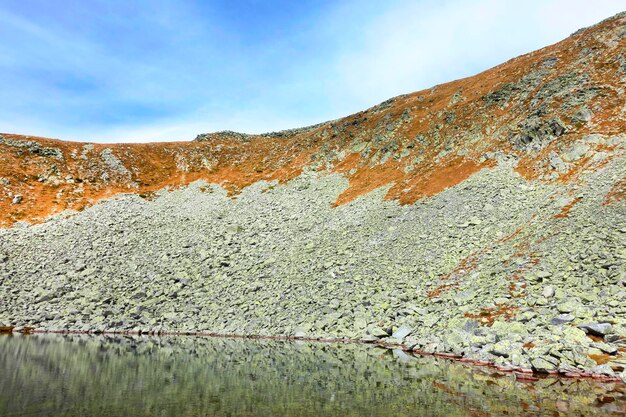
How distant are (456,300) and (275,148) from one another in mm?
56679

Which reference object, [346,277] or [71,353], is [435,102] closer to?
[346,277]

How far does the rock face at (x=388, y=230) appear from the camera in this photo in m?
25.8

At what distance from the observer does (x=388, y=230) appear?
4141 cm

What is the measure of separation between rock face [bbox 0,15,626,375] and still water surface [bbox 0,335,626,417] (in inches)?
133

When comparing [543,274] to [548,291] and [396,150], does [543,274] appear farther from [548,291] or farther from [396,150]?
[396,150]

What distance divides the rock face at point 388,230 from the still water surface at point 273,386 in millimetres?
3368

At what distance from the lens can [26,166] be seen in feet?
213

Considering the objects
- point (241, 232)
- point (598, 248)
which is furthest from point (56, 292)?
point (598, 248)

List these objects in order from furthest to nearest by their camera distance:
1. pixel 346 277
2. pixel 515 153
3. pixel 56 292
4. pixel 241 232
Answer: pixel 241 232 < pixel 515 153 < pixel 56 292 < pixel 346 277

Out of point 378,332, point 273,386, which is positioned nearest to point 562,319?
point 378,332

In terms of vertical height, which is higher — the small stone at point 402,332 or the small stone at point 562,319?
the small stone at point 562,319

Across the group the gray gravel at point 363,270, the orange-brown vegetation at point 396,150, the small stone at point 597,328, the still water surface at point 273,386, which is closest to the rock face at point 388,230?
the small stone at point 597,328

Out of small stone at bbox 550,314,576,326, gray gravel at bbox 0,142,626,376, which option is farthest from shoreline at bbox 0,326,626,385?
small stone at bbox 550,314,576,326

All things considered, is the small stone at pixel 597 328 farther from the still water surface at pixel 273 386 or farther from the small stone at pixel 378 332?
the small stone at pixel 378 332
